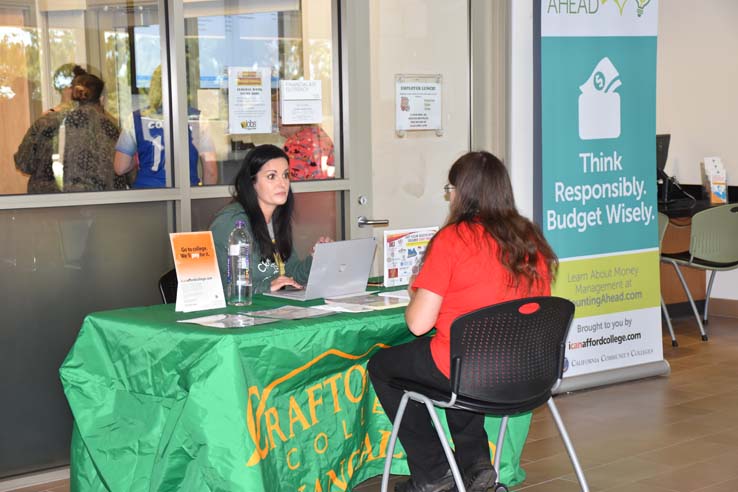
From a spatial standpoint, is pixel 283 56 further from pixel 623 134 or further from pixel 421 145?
pixel 623 134

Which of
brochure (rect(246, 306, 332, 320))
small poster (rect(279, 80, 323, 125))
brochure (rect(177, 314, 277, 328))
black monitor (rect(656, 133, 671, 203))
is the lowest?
brochure (rect(246, 306, 332, 320))

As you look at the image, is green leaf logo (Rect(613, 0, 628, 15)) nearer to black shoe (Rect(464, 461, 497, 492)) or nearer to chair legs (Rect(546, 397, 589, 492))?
chair legs (Rect(546, 397, 589, 492))

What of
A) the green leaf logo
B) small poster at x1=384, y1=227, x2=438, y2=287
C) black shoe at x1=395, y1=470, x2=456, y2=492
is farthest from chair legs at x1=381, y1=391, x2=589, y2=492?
the green leaf logo

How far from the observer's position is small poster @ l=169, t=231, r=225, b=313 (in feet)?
11.3

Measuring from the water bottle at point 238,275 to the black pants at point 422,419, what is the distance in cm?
52

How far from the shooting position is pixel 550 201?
209 inches

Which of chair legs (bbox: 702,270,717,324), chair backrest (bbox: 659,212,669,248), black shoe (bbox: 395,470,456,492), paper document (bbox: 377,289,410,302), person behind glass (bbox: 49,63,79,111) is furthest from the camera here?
chair legs (bbox: 702,270,717,324)

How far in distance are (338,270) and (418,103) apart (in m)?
1.78

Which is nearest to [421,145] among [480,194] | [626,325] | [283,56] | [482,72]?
[482,72]

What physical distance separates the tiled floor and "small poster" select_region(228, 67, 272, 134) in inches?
69.8

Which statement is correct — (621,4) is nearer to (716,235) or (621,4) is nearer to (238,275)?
(716,235)

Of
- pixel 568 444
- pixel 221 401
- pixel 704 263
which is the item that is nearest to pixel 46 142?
pixel 221 401

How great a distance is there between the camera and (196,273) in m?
3.51

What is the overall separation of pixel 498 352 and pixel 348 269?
0.84 metres
